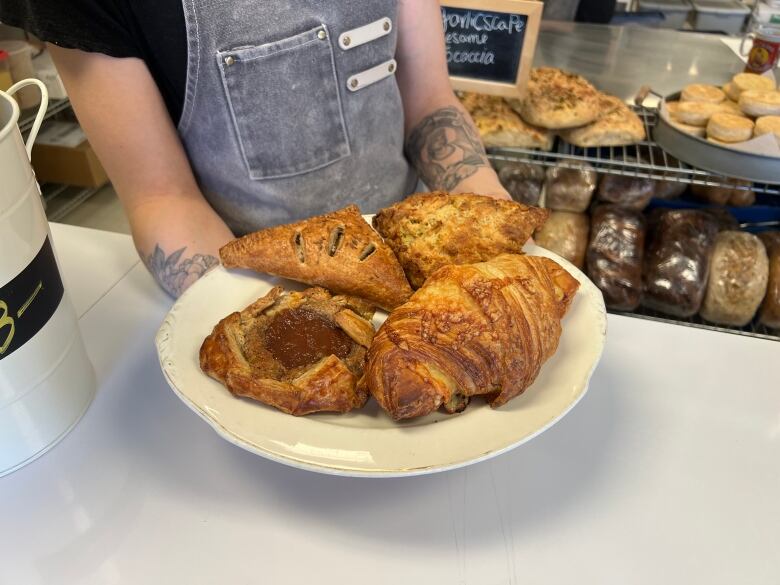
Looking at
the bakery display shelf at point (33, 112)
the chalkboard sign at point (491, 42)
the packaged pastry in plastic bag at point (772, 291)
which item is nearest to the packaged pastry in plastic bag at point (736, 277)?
the packaged pastry in plastic bag at point (772, 291)

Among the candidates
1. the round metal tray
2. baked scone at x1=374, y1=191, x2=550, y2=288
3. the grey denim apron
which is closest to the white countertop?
baked scone at x1=374, y1=191, x2=550, y2=288

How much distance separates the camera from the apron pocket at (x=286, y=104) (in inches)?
42.3

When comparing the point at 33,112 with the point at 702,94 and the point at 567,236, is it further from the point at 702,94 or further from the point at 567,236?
the point at 702,94

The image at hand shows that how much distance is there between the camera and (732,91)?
1735mm

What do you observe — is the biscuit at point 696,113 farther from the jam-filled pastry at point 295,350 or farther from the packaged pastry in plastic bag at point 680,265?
the jam-filled pastry at point 295,350

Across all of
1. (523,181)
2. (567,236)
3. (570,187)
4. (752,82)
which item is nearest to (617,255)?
(567,236)

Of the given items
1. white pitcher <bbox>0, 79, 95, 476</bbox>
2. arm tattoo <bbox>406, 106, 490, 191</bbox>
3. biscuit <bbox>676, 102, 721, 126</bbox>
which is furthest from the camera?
biscuit <bbox>676, 102, 721, 126</bbox>

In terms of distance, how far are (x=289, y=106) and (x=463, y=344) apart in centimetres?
65

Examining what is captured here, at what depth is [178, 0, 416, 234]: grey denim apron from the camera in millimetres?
1052

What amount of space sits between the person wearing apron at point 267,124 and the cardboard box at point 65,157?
2.04 meters

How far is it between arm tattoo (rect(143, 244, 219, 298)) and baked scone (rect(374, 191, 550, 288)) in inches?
11.8

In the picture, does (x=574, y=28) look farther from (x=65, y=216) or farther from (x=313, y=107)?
(x=65, y=216)

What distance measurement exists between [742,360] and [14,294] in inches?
38.7

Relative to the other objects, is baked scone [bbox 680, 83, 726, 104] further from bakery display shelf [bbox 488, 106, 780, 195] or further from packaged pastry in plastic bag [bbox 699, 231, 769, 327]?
packaged pastry in plastic bag [bbox 699, 231, 769, 327]
